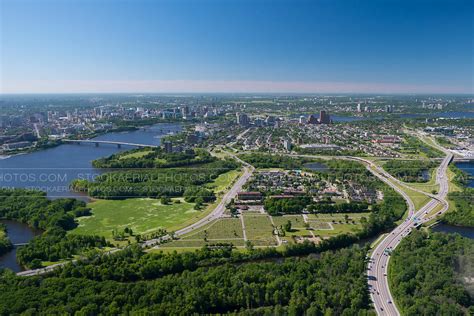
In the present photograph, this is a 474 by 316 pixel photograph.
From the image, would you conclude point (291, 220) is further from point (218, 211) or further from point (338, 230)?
point (218, 211)

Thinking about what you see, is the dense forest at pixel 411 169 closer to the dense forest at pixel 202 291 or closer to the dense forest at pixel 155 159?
the dense forest at pixel 202 291

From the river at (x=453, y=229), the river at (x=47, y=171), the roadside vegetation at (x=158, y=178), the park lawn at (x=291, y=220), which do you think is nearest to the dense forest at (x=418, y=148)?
the river at (x=453, y=229)

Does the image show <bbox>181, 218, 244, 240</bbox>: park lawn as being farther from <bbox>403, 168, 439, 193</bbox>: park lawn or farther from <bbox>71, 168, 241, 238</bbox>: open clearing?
<bbox>403, 168, 439, 193</bbox>: park lawn

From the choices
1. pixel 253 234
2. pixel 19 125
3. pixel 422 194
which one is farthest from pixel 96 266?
pixel 19 125

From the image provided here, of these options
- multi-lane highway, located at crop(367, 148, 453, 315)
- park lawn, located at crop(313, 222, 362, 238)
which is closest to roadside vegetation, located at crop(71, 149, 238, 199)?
park lawn, located at crop(313, 222, 362, 238)

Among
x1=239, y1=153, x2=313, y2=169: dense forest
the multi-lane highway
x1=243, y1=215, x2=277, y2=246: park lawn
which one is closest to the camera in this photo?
the multi-lane highway

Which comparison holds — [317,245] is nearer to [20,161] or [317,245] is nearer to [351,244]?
[351,244]
